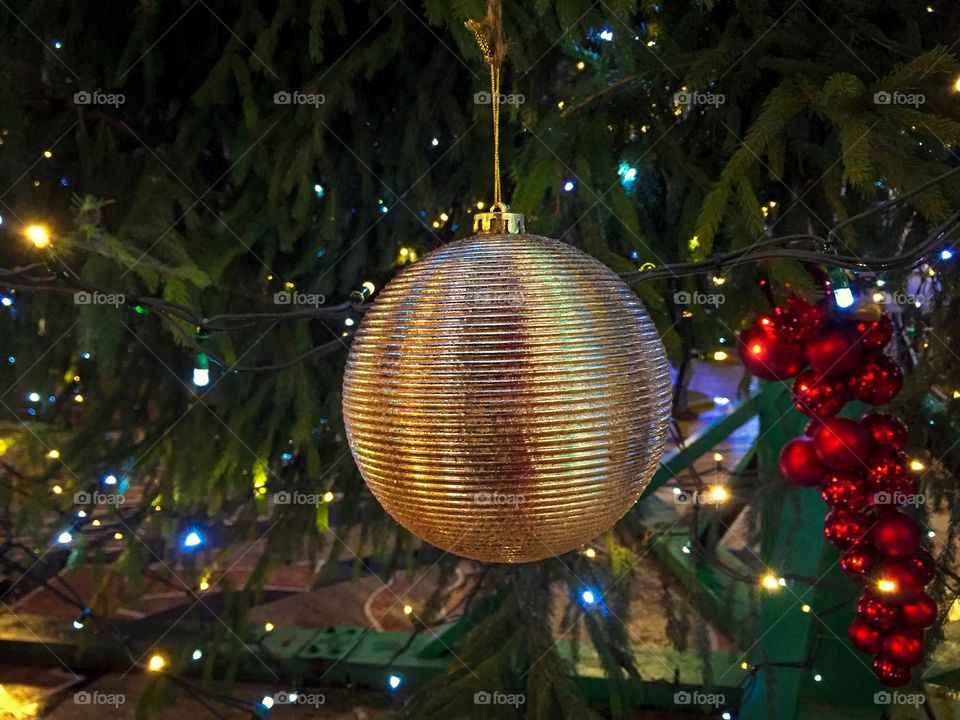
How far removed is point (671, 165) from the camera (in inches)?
78.1

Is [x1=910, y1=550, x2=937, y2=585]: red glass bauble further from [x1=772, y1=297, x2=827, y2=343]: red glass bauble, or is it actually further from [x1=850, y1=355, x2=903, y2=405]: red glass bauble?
[x1=772, y1=297, x2=827, y2=343]: red glass bauble

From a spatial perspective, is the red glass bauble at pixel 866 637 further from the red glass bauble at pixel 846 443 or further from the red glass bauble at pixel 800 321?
the red glass bauble at pixel 800 321

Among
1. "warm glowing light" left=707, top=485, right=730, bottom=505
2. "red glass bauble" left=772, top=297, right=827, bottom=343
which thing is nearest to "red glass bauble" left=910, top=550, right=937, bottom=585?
"red glass bauble" left=772, top=297, right=827, bottom=343

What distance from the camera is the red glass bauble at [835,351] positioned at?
6.17 ft

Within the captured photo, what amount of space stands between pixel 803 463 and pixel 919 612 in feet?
1.30

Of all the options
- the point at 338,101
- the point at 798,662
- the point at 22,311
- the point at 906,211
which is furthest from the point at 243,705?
the point at 906,211

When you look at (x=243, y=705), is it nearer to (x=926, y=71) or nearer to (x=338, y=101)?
(x=338, y=101)

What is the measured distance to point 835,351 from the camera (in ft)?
6.18

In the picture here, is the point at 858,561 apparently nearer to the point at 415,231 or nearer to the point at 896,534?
the point at 896,534

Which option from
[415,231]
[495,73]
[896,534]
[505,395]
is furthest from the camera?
[415,231]

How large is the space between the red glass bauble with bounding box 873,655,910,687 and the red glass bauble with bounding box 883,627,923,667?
0.04 feet

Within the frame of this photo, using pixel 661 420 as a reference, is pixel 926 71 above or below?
above

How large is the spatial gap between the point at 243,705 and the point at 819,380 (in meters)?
2.43

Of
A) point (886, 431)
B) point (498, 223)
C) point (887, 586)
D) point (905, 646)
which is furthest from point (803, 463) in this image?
point (498, 223)
